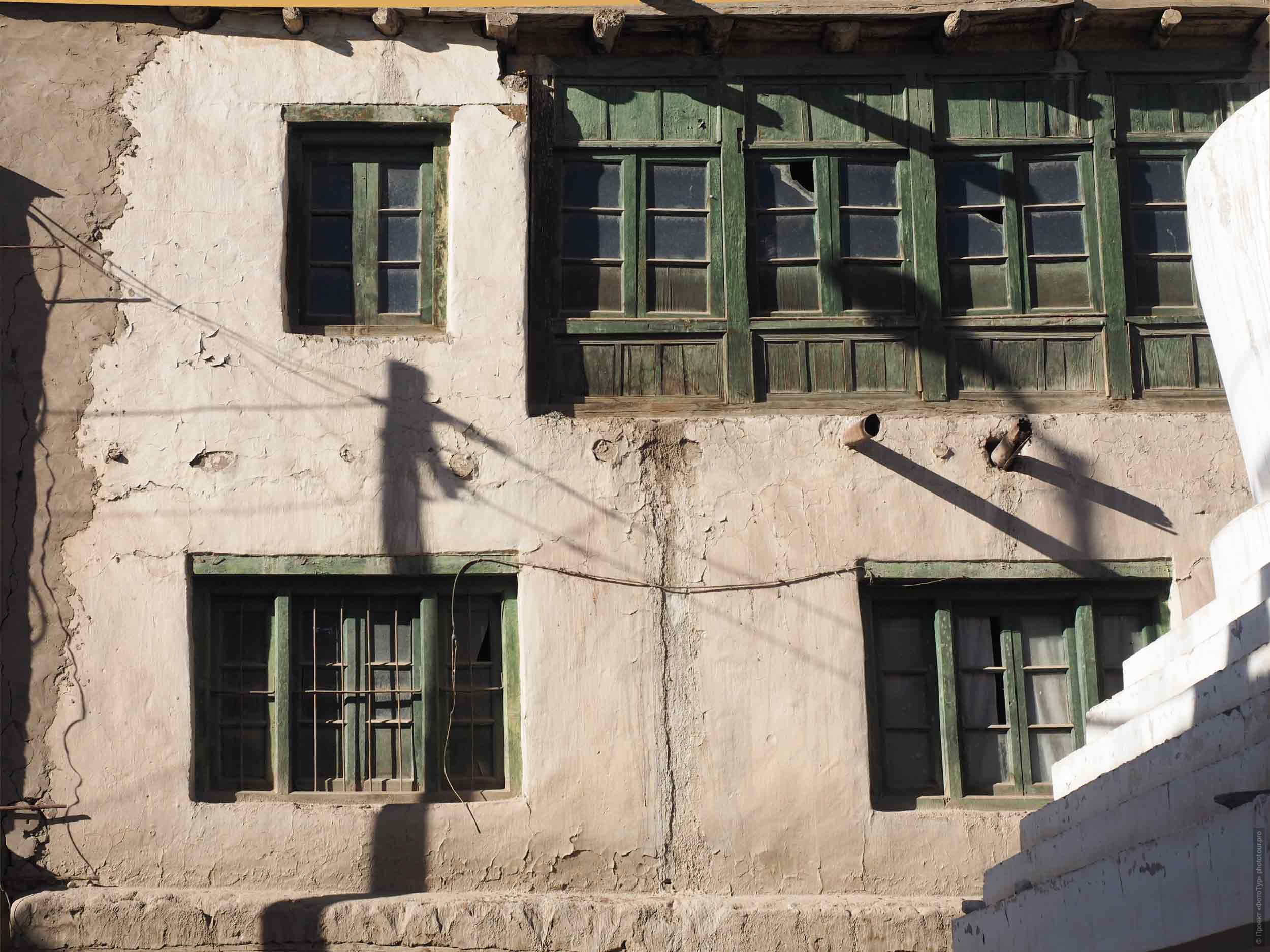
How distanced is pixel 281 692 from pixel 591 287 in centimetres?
324

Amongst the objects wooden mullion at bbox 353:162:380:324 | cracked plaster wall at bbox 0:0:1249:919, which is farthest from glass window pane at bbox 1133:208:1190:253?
wooden mullion at bbox 353:162:380:324

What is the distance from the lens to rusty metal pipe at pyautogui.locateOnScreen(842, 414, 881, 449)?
905cm

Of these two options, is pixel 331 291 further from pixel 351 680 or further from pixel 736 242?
pixel 736 242

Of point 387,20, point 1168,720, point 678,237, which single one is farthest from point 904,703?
point 387,20

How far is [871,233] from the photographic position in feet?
33.0

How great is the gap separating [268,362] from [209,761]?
2.49 meters

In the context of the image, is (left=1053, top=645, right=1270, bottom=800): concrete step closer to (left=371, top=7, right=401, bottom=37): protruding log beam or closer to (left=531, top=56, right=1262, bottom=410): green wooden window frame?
(left=531, top=56, right=1262, bottom=410): green wooden window frame

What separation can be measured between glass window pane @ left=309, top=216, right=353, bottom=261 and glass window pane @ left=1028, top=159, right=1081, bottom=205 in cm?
450

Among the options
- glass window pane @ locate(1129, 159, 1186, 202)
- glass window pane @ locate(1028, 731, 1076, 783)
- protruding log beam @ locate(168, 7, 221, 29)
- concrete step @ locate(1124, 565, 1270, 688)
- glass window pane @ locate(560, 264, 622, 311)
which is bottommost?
glass window pane @ locate(1028, 731, 1076, 783)

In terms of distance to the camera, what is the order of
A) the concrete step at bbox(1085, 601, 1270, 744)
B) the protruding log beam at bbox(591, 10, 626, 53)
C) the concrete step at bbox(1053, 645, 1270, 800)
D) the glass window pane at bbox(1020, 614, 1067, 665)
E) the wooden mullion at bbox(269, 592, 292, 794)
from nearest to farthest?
the concrete step at bbox(1053, 645, 1270, 800), the concrete step at bbox(1085, 601, 1270, 744), the wooden mullion at bbox(269, 592, 292, 794), the glass window pane at bbox(1020, 614, 1067, 665), the protruding log beam at bbox(591, 10, 626, 53)

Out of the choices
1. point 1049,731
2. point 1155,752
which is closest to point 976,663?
point 1049,731

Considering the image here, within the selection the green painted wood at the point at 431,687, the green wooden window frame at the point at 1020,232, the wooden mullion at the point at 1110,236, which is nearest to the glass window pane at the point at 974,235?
the green wooden window frame at the point at 1020,232

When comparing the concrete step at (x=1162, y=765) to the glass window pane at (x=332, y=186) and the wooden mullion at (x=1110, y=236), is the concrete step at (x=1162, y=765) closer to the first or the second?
the wooden mullion at (x=1110, y=236)

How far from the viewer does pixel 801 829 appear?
9.05m
